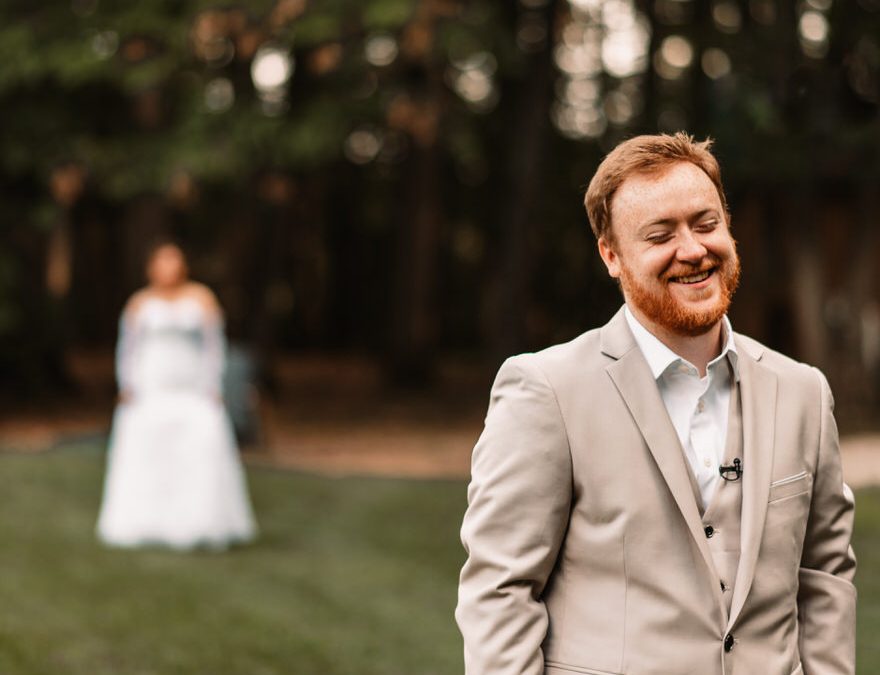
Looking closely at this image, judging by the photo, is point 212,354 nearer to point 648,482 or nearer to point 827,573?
point 827,573

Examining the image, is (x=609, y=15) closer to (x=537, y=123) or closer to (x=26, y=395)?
(x=537, y=123)

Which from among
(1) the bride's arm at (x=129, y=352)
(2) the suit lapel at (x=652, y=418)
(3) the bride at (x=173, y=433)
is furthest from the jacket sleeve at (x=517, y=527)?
(1) the bride's arm at (x=129, y=352)

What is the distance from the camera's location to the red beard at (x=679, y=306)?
283cm

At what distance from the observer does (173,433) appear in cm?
1198

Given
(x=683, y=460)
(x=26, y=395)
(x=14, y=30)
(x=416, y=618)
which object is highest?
(x=14, y=30)

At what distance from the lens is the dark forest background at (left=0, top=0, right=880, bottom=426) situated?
56.4 feet

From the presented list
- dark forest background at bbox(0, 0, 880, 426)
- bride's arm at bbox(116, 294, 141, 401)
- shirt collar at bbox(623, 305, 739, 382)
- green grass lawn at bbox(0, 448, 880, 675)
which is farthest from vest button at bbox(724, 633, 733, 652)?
bride's arm at bbox(116, 294, 141, 401)

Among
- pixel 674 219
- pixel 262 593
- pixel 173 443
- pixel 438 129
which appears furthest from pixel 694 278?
pixel 438 129

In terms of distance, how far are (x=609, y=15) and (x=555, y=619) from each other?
2155 cm

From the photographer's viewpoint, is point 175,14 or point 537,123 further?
point 537,123

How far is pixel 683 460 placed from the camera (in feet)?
9.25

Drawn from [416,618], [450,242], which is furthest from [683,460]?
[450,242]

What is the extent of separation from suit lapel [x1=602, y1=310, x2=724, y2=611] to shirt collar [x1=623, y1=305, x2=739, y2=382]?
0.6 inches

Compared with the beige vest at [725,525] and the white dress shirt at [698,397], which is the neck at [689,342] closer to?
the white dress shirt at [698,397]
